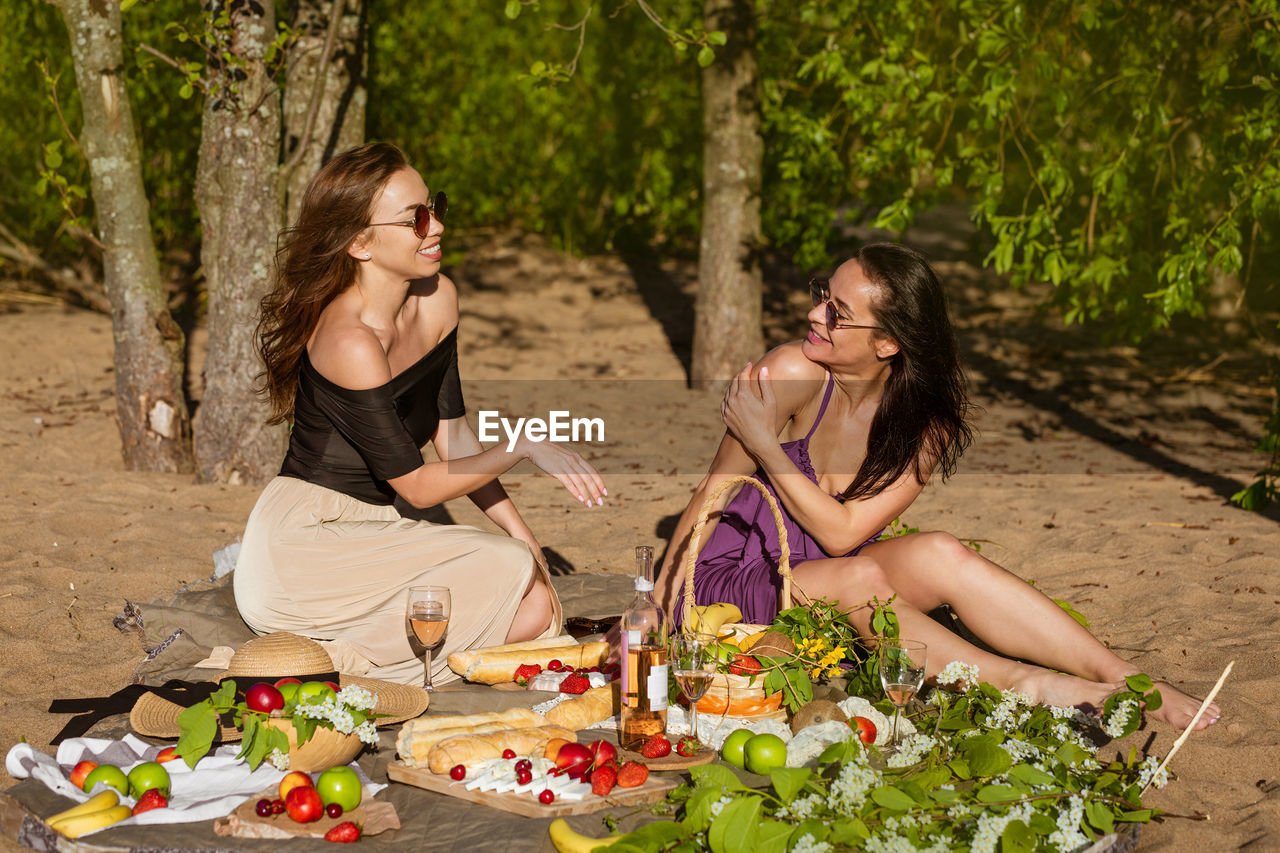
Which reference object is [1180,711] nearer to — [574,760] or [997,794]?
[997,794]

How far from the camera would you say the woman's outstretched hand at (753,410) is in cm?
425

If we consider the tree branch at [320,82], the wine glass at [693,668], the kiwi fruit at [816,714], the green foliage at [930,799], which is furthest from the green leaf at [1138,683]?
the tree branch at [320,82]

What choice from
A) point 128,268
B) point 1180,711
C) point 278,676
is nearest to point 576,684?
point 278,676

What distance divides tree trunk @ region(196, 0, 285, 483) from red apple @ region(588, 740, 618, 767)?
14.0ft

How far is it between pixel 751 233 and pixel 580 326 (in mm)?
2713

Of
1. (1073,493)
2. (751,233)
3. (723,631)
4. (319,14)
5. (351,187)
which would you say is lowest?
(1073,493)

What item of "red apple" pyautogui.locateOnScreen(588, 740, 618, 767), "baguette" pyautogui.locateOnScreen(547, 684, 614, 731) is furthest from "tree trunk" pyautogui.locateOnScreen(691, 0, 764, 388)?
"red apple" pyautogui.locateOnScreen(588, 740, 618, 767)

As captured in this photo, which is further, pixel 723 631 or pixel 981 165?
pixel 981 165

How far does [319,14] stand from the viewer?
7578mm

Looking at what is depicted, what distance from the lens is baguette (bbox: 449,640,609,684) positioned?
4238 mm

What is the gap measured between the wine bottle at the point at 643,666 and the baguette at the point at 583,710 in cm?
24

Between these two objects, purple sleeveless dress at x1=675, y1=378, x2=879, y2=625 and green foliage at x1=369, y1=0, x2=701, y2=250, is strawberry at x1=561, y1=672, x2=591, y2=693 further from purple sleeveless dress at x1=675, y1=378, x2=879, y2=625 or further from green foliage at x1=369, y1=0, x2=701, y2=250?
green foliage at x1=369, y1=0, x2=701, y2=250

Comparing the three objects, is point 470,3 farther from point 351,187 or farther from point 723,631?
point 723,631

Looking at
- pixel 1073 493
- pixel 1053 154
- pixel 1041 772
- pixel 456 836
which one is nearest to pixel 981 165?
pixel 1053 154
